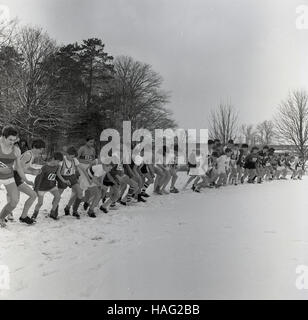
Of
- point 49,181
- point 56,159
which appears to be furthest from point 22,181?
point 56,159

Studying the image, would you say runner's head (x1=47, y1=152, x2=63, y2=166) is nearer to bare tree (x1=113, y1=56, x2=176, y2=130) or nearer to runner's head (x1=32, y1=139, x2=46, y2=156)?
runner's head (x1=32, y1=139, x2=46, y2=156)

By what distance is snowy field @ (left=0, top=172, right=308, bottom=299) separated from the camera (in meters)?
4.10

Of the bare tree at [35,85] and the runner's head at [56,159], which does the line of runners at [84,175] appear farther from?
A: the bare tree at [35,85]

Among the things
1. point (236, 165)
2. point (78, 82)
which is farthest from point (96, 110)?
point (236, 165)

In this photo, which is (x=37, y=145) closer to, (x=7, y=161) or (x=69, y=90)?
(x=7, y=161)

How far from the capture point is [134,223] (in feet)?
24.9

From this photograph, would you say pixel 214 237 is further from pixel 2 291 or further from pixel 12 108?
pixel 12 108

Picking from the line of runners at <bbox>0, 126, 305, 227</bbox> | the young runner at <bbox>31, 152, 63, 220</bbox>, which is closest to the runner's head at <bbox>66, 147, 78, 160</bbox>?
the line of runners at <bbox>0, 126, 305, 227</bbox>

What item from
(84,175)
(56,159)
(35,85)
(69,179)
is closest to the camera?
(56,159)

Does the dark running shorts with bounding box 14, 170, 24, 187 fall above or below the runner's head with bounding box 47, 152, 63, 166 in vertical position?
below

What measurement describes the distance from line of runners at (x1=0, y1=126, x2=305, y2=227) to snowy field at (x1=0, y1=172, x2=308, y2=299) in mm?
534

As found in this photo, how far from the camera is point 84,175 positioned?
28.6 ft

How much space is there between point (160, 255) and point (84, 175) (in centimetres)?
398

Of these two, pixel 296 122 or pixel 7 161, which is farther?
pixel 296 122
